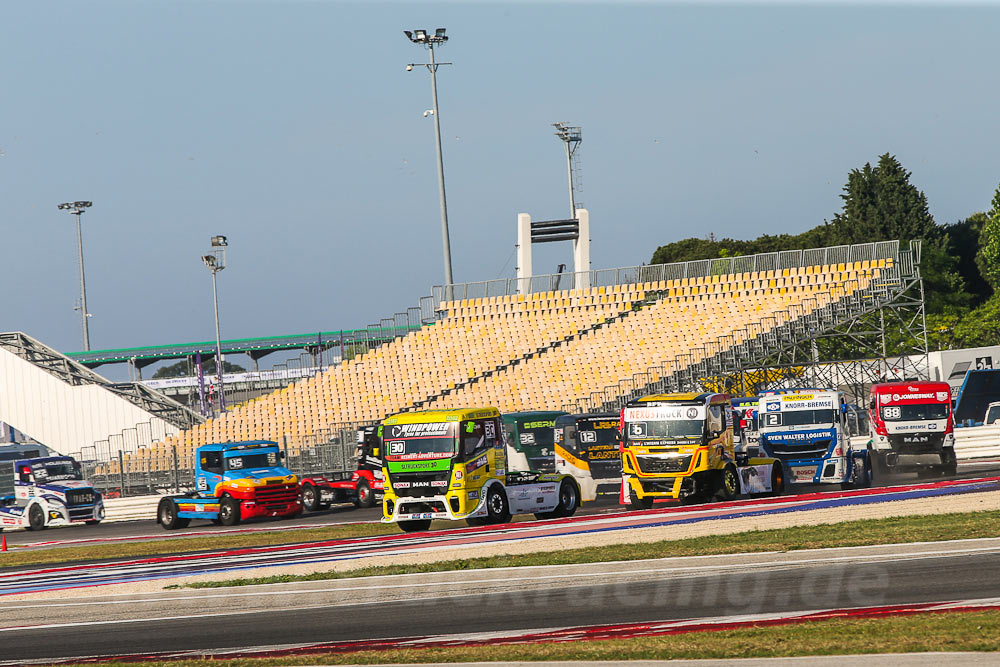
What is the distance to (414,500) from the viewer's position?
2419 cm

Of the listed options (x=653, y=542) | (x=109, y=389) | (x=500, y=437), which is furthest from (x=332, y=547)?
(x=109, y=389)

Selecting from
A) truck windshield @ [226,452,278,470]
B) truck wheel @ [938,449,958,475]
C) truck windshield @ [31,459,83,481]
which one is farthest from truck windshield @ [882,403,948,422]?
truck windshield @ [31,459,83,481]

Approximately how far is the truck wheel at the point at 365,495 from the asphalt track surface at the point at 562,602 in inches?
697

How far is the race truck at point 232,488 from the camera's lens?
103ft

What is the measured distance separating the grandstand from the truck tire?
300 inches

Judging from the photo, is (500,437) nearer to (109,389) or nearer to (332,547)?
(332,547)

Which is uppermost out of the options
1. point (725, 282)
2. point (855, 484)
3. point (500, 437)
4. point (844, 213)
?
point (844, 213)

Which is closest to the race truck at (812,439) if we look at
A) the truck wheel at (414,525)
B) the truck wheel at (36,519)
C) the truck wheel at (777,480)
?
the truck wheel at (777,480)

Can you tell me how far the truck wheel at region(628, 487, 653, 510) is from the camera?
2536 cm

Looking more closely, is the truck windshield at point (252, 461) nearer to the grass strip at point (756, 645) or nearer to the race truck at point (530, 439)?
the race truck at point (530, 439)

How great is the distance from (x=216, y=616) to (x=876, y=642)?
8.36 m

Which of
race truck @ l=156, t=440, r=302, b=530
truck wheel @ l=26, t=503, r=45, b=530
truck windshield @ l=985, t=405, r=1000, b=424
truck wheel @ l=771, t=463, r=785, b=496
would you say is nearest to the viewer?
truck wheel @ l=771, t=463, r=785, b=496

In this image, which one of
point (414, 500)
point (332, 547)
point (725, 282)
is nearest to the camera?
point (332, 547)

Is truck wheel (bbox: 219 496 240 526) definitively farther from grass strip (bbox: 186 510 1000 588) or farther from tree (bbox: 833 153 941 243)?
tree (bbox: 833 153 941 243)
